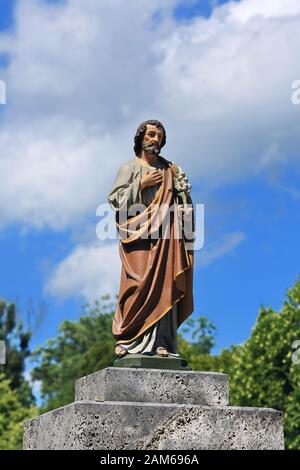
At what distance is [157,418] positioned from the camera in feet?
32.1

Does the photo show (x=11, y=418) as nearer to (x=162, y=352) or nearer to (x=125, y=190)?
(x=125, y=190)

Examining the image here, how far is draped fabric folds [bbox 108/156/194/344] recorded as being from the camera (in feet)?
35.9

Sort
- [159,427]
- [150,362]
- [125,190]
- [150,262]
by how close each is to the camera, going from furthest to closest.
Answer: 1. [125,190]
2. [150,262]
3. [150,362]
4. [159,427]

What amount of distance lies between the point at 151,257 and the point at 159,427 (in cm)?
235

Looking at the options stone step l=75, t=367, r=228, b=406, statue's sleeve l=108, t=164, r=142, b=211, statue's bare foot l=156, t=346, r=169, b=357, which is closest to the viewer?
stone step l=75, t=367, r=228, b=406

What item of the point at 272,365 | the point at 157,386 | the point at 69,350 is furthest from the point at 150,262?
the point at 69,350

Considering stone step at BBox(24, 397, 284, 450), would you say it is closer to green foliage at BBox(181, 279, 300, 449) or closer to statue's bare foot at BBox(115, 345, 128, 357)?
statue's bare foot at BBox(115, 345, 128, 357)

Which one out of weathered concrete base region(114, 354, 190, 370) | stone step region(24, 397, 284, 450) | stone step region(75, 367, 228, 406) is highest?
weathered concrete base region(114, 354, 190, 370)

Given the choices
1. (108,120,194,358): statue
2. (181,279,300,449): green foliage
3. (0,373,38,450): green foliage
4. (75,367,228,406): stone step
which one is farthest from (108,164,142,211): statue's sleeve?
(0,373,38,450): green foliage

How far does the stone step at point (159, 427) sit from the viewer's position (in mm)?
9469

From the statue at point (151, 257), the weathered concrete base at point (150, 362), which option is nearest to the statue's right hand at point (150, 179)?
the statue at point (151, 257)

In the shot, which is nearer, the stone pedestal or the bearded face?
the stone pedestal
